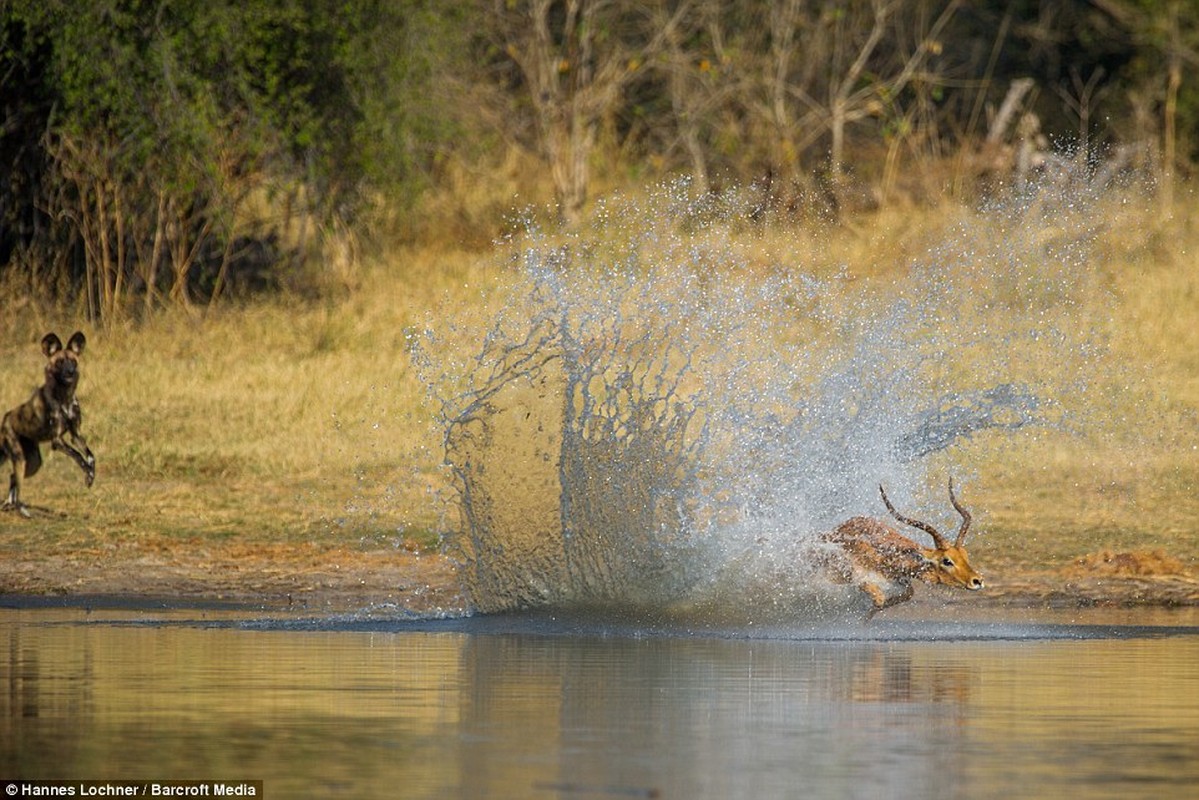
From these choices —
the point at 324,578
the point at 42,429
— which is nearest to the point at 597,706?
the point at 324,578

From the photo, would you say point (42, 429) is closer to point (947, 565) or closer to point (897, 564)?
point (897, 564)

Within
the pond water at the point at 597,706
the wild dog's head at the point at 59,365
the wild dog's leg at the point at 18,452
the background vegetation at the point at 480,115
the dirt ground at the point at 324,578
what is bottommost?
the pond water at the point at 597,706

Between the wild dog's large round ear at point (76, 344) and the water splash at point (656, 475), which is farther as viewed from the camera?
the wild dog's large round ear at point (76, 344)

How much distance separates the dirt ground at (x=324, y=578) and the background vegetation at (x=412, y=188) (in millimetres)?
414

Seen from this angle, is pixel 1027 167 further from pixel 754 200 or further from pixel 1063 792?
pixel 1063 792

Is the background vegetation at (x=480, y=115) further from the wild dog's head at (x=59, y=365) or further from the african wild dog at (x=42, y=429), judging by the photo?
the african wild dog at (x=42, y=429)

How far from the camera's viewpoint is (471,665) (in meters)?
9.96

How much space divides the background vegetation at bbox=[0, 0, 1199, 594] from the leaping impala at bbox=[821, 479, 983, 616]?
3.12m

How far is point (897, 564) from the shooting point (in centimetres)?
A: 1177

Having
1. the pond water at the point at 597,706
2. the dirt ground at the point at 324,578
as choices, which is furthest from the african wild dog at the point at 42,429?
the pond water at the point at 597,706

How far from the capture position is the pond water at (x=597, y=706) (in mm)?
7000

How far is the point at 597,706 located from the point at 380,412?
10.5 m

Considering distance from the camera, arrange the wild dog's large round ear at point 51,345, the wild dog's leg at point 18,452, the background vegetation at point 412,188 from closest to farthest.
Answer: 1. the wild dog's leg at point 18,452
2. the wild dog's large round ear at point 51,345
3. the background vegetation at point 412,188

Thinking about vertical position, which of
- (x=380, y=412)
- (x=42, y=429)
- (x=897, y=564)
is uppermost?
(x=380, y=412)
